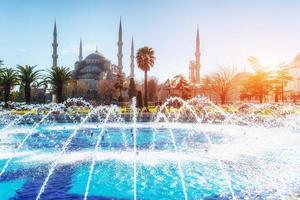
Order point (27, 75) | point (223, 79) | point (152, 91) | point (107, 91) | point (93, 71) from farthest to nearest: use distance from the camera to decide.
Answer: point (93, 71) < point (152, 91) < point (107, 91) < point (223, 79) < point (27, 75)

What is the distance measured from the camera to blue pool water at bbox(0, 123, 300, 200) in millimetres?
7992

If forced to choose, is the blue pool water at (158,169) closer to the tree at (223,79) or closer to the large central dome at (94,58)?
the tree at (223,79)

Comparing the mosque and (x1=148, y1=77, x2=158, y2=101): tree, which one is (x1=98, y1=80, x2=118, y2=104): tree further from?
(x1=148, y1=77, x2=158, y2=101): tree

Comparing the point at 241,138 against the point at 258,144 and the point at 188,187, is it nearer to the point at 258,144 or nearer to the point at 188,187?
the point at 258,144

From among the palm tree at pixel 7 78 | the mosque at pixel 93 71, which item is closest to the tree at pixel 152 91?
the mosque at pixel 93 71

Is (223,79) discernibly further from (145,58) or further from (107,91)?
(107,91)

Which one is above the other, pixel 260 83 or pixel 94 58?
pixel 94 58

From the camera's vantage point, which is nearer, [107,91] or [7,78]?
[7,78]

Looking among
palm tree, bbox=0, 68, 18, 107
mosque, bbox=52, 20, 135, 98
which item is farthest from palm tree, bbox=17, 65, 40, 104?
mosque, bbox=52, 20, 135, 98

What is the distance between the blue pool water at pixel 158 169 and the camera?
7.99m

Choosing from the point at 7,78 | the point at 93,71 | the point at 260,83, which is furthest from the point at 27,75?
the point at 93,71

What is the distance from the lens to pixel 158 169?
10180mm

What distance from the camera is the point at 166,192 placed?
317 inches

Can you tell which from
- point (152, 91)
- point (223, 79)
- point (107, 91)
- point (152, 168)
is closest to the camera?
point (152, 168)
